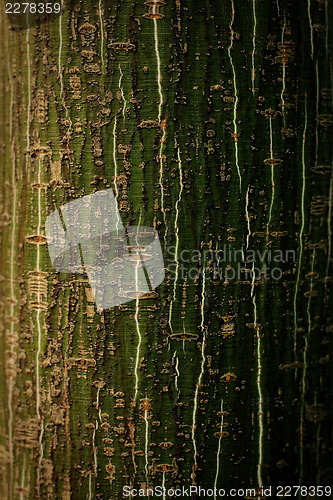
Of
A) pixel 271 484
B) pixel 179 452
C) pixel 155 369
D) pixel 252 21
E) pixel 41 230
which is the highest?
pixel 252 21

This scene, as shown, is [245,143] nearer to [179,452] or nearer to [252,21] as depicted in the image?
[252,21]

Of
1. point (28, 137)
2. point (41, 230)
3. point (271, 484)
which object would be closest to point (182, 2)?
point (28, 137)

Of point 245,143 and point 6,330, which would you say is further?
point 6,330

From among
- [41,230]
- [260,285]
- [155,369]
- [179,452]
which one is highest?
[41,230]

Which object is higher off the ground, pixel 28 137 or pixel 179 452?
pixel 28 137

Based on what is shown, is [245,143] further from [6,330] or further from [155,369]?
[6,330]

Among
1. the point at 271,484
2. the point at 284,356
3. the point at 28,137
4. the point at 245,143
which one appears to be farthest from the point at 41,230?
the point at 271,484
